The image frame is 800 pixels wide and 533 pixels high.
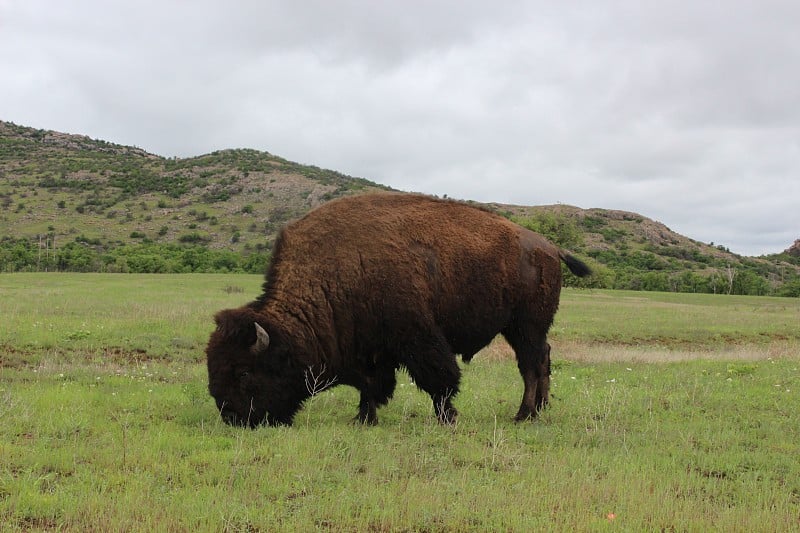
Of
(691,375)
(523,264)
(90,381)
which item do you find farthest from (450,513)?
(691,375)

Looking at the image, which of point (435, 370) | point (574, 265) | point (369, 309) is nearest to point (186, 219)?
point (574, 265)

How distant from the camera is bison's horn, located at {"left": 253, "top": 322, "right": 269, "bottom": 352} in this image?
7559mm

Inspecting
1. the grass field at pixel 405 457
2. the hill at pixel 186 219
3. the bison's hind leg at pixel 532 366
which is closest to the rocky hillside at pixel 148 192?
the hill at pixel 186 219

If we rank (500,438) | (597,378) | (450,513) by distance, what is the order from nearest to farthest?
(450,513)
(500,438)
(597,378)

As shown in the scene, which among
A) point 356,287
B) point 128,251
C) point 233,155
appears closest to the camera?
point 356,287

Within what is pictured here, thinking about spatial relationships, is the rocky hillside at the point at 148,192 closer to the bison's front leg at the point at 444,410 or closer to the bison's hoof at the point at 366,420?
the bison's hoof at the point at 366,420

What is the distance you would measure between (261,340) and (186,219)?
79.1 metres

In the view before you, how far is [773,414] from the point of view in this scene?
9234 millimetres

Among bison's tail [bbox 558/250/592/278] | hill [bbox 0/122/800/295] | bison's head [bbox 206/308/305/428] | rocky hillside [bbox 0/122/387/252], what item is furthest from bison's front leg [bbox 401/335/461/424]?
rocky hillside [bbox 0/122/387/252]

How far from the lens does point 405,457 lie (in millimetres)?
6164

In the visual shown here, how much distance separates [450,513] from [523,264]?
201 inches

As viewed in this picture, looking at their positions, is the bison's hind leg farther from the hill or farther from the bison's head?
the hill

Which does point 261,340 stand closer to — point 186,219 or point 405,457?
point 405,457

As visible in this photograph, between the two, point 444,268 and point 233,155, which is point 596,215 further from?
point 444,268
